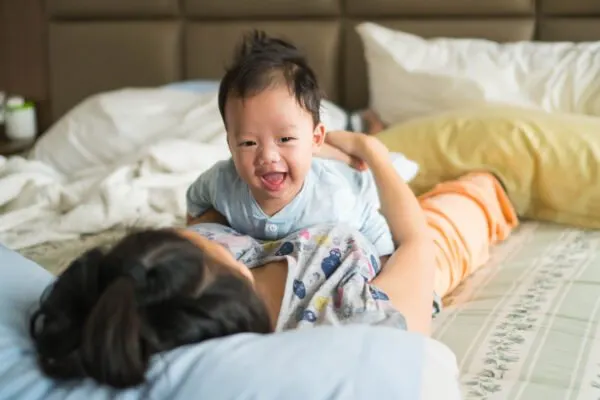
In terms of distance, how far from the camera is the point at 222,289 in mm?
797

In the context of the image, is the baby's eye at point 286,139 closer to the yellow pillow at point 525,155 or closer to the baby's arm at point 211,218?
the baby's arm at point 211,218

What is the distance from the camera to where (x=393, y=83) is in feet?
7.85

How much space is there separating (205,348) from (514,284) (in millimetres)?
925

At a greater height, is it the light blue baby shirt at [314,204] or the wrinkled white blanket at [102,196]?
the light blue baby shirt at [314,204]

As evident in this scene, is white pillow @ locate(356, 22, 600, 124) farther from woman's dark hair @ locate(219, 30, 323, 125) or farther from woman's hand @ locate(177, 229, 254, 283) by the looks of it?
woman's hand @ locate(177, 229, 254, 283)

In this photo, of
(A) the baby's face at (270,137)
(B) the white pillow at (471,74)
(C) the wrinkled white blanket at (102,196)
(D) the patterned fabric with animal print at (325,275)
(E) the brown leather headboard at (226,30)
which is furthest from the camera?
(E) the brown leather headboard at (226,30)

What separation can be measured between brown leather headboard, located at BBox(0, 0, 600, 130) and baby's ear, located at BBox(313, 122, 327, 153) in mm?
1347

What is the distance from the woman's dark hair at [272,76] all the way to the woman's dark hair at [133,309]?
42 cm

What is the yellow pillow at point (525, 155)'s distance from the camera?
188 cm

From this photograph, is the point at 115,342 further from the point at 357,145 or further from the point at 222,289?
the point at 357,145

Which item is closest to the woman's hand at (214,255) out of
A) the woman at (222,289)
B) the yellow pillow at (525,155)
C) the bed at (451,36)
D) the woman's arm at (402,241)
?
the woman at (222,289)

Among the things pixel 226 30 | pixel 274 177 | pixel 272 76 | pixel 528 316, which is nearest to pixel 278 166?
pixel 274 177

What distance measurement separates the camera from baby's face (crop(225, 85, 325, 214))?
1184 millimetres

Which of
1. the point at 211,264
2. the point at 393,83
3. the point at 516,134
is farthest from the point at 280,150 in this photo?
the point at 393,83
